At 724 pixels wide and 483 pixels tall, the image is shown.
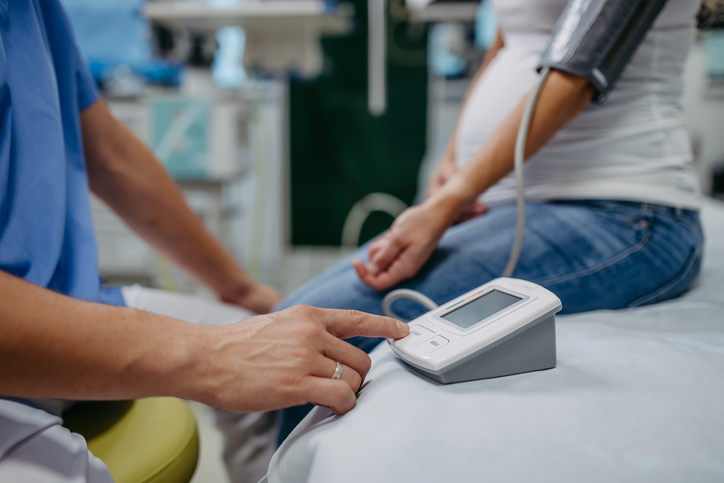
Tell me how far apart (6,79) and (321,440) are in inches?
16.8

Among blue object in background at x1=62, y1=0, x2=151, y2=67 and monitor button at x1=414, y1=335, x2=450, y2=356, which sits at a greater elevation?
blue object in background at x1=62, y1=0, x2=151, y2=67

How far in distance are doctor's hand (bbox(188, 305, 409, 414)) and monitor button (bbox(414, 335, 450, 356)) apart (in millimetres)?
61

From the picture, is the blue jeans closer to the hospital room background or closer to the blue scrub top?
the blue scrub top

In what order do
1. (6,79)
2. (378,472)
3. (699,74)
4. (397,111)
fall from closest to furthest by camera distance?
1. (378,472)
2. (6,79)
3. (699,74)
4. (397,111)

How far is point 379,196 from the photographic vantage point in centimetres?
243

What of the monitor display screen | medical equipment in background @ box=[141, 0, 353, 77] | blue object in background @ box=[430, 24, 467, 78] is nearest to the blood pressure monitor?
the monitor display screen

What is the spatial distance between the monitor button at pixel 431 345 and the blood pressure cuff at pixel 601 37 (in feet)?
1.18

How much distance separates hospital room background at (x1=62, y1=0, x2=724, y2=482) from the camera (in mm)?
1939

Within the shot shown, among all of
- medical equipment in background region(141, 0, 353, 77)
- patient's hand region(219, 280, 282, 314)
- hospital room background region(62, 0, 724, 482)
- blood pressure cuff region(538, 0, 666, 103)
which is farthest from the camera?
hospital room background region(62, 0, 724, 482)

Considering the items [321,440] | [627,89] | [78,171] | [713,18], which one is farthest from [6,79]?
[713,18]

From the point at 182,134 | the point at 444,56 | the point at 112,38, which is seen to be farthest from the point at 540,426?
the point at 112,38

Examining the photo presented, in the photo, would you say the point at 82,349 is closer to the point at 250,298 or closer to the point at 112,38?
the point at 250,298

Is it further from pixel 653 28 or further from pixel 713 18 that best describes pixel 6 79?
pixel 713 18

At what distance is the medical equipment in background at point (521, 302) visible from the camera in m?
0.38
